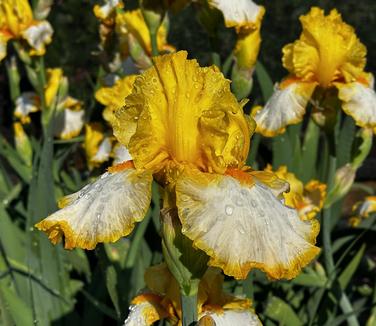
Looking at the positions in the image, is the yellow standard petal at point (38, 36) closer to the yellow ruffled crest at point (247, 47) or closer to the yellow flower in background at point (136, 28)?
the yellow flower in background at point (136, 28)

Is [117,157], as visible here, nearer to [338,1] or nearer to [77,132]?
[77,132]

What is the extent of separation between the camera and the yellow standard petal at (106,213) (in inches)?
34.7

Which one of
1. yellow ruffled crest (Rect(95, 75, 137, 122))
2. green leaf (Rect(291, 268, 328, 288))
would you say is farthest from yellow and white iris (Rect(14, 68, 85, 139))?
green leaf (Rect(291, 268, 328, 288))

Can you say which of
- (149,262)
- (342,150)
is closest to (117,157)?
(149,262)

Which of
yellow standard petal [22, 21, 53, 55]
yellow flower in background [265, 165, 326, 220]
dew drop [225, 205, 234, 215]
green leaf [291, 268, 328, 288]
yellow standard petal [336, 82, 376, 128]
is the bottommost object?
green leaf [291, 268, 328, 288]

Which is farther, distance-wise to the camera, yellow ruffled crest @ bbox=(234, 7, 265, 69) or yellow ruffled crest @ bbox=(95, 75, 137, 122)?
yellow ruffled crest @ bbox=(95, 75, 137, 122)

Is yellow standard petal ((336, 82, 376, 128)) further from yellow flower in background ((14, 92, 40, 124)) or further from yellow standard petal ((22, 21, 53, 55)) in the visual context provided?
yellow flower in background ((14, 92, 40, 124))

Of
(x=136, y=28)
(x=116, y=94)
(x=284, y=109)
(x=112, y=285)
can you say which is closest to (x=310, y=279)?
(x=284, y=109)

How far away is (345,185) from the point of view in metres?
1.77

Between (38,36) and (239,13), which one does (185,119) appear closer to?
(239,13)

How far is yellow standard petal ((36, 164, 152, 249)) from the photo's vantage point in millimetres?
880

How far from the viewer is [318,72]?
1.70m

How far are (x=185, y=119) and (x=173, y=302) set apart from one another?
343mm

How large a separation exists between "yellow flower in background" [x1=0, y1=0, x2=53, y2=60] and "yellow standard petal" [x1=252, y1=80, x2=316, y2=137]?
0.92m
